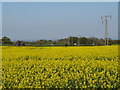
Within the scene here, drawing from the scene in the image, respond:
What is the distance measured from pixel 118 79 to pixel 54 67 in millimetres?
1307

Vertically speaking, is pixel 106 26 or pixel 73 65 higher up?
pixel 106 26

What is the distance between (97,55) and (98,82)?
326 centimetres

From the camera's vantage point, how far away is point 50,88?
3045mm

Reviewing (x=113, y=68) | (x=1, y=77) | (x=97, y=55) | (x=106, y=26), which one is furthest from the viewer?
(x=106, y=26)

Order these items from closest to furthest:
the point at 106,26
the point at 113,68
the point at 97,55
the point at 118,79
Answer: the point at 118,79, the point at 113,68, the point at 97,55, the point at 106,26

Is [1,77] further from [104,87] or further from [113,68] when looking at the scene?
[113,68]

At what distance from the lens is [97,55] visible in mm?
6332

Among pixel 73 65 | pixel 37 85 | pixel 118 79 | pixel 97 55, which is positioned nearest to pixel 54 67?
pixel 73 65

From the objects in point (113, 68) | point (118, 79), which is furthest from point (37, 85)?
point (113, 68)

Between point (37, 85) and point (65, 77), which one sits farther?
point (65, 77)

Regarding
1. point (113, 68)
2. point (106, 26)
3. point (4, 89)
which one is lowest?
A: point (4, 89)

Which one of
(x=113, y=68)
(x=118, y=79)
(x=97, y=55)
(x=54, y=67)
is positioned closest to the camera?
(x=118, y=79)

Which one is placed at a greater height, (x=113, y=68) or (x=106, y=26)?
(x=106, y=26)

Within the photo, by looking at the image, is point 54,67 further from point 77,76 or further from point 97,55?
point 97,55
